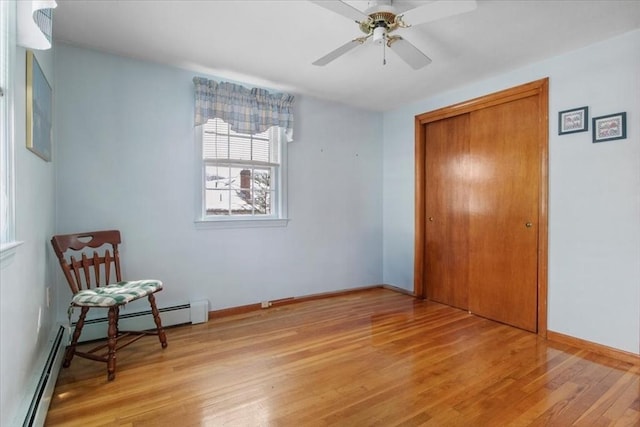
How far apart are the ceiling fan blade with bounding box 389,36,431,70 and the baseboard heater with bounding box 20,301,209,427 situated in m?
2.67

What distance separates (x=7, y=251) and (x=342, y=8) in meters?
1.90

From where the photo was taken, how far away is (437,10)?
1.71 m

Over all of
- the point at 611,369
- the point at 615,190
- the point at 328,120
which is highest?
the point at 328,120

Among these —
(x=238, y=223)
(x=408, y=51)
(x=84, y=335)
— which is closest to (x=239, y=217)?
(x=238, y=223)

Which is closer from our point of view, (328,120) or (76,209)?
(76,209)

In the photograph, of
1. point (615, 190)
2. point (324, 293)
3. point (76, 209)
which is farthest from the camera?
point (324, 293)

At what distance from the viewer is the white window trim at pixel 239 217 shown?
310 cm

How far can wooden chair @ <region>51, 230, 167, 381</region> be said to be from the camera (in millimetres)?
2057

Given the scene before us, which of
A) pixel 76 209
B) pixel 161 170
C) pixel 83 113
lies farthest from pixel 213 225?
pixel 83 113

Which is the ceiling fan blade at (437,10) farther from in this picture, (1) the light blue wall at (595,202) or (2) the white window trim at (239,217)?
(2) the white window trim at (239,217)

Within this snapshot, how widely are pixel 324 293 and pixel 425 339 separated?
1489 mm

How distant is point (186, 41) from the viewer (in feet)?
8.14

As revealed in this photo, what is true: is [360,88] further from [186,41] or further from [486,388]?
[486,388]

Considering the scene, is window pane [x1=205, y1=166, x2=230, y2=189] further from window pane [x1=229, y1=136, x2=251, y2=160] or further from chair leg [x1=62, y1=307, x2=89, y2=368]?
chair leg [x1=62, y1=307, x2=89, y2=368]
